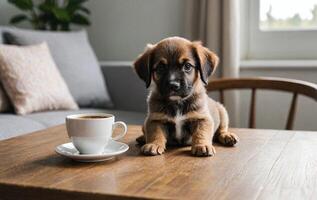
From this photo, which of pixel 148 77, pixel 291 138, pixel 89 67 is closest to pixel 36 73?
pixel 89 67

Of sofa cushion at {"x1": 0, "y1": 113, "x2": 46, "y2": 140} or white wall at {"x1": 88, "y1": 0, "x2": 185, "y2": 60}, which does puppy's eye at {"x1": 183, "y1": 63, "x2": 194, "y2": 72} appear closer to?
sofa cushion at {"x1": 0, "y1": 113, "x2": 46, "y2": 140}

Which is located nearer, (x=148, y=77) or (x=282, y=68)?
(x=148, y=77)

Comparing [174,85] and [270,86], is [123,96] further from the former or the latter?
[174,85]

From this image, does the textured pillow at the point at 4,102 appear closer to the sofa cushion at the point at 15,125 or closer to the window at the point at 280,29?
the sofa cushion at the point at 15,125

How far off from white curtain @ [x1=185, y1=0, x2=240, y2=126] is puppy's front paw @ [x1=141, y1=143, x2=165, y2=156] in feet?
5.41

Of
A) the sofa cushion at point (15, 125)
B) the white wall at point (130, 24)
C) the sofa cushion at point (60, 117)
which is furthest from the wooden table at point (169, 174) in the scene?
the white wall at point (130, 24)

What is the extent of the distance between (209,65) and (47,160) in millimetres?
473

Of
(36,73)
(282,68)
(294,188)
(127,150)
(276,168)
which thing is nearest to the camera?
(294,188)

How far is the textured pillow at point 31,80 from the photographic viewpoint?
220 centimetres

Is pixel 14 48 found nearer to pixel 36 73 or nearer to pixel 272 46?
pixel 36 73

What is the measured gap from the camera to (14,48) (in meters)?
2.32

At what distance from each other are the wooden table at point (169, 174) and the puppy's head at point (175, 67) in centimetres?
15

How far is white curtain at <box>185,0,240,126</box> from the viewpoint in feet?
8.56

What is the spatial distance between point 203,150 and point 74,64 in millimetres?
1758
